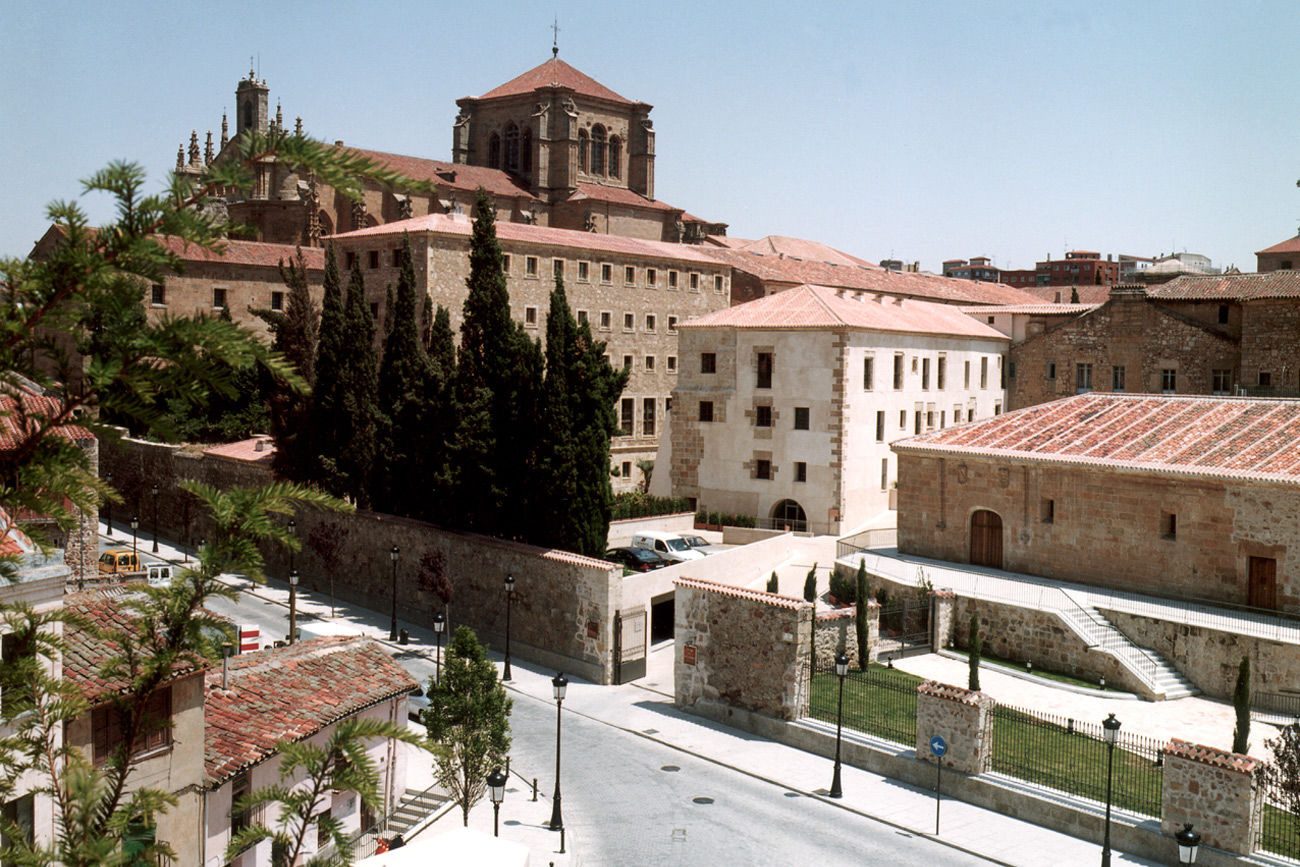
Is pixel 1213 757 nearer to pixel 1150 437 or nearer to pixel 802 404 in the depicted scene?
pixel 1150 437

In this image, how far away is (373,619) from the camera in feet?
111

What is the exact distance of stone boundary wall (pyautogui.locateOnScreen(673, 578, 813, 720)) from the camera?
2397 cm

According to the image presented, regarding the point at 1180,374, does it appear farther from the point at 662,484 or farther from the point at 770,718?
the point at 770,718

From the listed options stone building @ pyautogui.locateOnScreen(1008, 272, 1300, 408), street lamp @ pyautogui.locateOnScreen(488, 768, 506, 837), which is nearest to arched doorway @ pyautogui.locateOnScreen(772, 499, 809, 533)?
stone building @ pyautogui.locateOnScreen(1008, 272, 1300, 408)

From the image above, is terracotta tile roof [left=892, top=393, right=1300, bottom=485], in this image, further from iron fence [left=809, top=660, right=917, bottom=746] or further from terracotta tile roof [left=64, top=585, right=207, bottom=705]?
terracotta tile roof [left=64, top=585, right=207, bottom=705]

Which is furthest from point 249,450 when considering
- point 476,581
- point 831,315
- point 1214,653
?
point 1214,653

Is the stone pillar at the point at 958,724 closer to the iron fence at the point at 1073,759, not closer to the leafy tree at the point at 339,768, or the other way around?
the iron fence at the point at 1073,759

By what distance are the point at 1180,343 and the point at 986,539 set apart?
67.8 ft

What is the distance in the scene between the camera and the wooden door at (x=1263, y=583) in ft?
88.6

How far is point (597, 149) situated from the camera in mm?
71688

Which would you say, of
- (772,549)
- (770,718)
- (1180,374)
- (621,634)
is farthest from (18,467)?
(1180,374)

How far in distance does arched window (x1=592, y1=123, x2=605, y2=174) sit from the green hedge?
107 feet

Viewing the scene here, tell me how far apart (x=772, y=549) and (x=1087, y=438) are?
10.7 meters

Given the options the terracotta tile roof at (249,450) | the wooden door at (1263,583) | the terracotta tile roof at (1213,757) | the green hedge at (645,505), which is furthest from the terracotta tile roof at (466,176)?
the terracotta tile roof at (1213,757)
